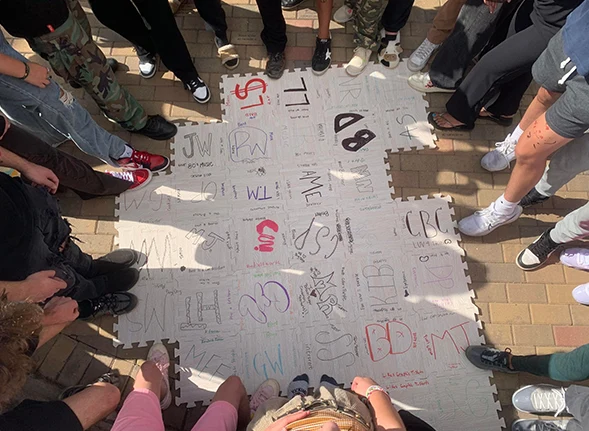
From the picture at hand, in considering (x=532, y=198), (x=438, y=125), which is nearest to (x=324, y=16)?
(x=438, y=125)

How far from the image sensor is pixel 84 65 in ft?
9.63

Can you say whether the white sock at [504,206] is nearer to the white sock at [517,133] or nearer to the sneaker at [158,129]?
the white sock at [517,133]

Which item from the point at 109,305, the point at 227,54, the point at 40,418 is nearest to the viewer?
the point at 40,418

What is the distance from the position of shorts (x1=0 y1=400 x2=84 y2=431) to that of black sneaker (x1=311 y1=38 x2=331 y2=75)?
3.26 m

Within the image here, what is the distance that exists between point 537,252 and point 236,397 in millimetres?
2403

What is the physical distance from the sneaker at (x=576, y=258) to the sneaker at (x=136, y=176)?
336 cm

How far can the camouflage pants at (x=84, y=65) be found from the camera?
8.99 ft

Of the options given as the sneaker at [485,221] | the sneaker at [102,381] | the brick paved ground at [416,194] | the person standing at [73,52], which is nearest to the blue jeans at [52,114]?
the person standing at [73,52]

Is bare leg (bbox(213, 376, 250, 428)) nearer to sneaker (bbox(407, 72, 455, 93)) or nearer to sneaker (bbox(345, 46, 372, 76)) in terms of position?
sneaker (bbox(345, 46, 372, 76))

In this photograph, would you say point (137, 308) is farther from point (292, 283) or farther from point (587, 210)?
point (587, 210)

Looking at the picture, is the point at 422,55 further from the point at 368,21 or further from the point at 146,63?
the point at 146,63

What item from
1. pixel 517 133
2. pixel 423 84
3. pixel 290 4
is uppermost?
pixel 290 4

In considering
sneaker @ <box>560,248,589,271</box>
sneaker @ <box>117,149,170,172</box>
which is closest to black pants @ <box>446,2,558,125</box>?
sneaker @ <box>560,248,589,271</box>

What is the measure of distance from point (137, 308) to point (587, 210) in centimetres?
324
